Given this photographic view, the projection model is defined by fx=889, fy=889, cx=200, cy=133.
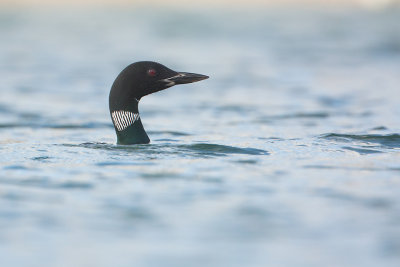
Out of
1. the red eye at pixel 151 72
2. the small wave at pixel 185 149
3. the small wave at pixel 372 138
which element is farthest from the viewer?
the small wave at pixel 372 138

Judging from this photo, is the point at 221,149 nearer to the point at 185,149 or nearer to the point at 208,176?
the point at 185,149

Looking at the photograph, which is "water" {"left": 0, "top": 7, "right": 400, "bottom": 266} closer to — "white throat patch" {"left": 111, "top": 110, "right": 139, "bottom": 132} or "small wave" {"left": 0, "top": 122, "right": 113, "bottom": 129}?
"small wave" {"left": 0, "top": 122, "right": 113, "bottom": 129}

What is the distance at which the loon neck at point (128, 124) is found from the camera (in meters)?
8.28

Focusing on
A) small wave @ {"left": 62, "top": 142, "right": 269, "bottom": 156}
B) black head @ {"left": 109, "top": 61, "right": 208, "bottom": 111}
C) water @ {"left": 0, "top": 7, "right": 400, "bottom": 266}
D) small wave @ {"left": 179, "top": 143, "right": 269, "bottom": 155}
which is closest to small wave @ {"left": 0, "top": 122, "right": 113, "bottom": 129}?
water @ {"left": 0, "top": 7, "right": 400, "bottom": 266}

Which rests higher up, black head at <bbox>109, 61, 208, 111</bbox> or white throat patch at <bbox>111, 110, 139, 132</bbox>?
black head at <bbox>109, 61, 208, 111</bbox>

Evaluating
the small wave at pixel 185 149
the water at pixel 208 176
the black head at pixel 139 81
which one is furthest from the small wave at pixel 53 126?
the black head at pixel 139 81

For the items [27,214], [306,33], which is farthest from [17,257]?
[306,33]

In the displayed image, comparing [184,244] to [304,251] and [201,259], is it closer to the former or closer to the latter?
[201,259]

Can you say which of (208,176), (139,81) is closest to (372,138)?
(139,81)

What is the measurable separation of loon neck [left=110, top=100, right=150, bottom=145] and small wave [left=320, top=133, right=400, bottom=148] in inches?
81.4

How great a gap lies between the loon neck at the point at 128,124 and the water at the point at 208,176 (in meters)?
0.15

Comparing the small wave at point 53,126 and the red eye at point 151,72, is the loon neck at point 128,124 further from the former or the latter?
the small wave at point 53,126

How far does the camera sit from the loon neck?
828cm

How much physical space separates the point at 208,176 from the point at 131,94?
173cm
